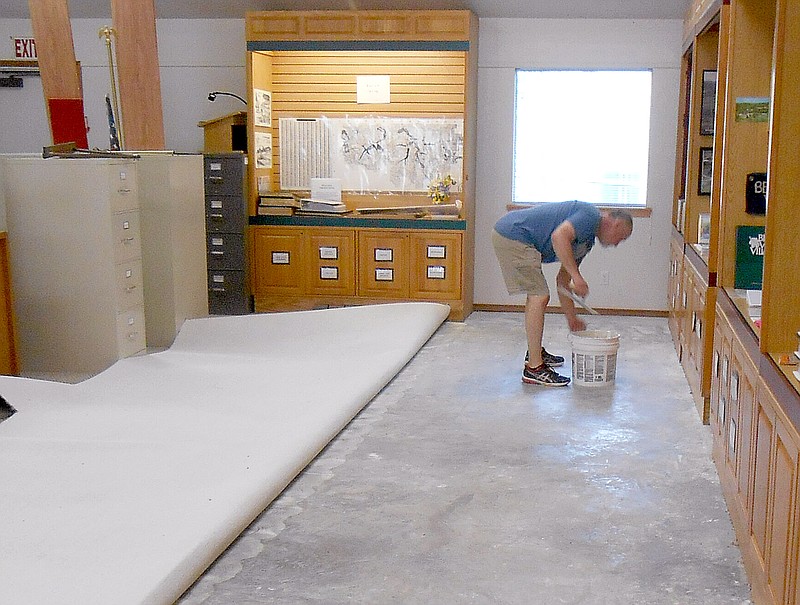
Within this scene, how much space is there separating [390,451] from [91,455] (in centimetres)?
122

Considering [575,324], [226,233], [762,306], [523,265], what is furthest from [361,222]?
[762,306]

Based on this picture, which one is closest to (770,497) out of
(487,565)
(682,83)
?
(487,565)

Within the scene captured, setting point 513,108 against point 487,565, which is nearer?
point 487,565

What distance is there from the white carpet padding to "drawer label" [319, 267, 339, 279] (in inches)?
33.2

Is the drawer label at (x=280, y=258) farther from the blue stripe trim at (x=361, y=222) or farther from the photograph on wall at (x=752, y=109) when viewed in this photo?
the photograph on wall at (x=752, y=109)

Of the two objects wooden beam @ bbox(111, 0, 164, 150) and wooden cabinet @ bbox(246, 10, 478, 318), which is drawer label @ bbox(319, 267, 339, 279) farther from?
wooden beam @ bbox(111, 0, 164, 150)

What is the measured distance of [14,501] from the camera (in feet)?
10.8

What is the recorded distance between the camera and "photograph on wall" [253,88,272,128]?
712 centimetres

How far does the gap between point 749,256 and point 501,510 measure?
156 cm

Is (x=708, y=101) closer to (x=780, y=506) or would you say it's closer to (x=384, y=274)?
(x=384, y=274)

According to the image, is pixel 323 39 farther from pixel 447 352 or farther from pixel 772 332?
pixel 772 332

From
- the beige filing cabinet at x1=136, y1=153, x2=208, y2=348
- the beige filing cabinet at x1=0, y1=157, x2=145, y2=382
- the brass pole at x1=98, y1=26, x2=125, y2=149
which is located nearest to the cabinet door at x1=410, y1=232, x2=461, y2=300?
the beige filing cabinet at x1=136, y1=153, x2=208, y2=348

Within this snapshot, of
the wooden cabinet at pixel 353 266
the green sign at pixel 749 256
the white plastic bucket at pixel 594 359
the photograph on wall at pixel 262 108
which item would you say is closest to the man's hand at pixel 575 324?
the white plastic bucket at pixel 594 359

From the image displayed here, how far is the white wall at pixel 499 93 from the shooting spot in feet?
23.0
